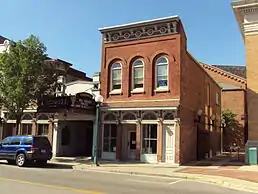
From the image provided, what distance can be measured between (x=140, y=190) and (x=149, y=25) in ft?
44.6

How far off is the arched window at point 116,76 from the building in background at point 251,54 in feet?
28.3

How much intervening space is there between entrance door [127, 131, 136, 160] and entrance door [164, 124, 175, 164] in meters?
2.50

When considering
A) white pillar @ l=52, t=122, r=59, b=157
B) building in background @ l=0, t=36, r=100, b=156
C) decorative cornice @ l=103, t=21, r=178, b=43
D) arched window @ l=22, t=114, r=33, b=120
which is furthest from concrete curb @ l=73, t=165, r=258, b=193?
arched window @ l=22, t=114, r=33, b=120

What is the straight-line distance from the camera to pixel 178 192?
11.4 meters

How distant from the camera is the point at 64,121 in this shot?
26109 millimetres

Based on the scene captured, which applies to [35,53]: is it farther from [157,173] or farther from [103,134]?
[157,173]

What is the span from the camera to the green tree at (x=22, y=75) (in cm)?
2253

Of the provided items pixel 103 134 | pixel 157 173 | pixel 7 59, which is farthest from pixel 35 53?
pixel 157 173

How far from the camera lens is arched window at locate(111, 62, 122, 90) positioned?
23.6 metres

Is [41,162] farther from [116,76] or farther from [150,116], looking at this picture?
[116,76]

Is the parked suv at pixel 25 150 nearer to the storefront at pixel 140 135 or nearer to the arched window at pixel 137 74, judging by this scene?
the storefront at pixel 140 135

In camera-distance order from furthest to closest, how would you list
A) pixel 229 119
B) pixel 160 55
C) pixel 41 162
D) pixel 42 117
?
pixel 229 119 < pixel 42 117 < pixel 160 55 < pixel 41 162

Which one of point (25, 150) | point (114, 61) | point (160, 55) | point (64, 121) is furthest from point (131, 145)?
point (25, 150)

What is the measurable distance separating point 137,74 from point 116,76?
1617 millimetres
